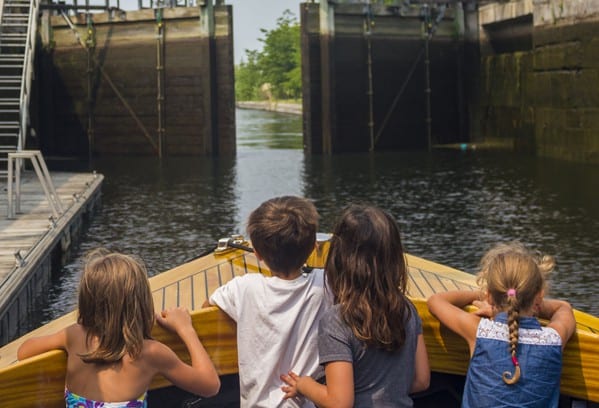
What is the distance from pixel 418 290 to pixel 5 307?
13.9 feet

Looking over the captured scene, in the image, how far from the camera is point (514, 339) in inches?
138

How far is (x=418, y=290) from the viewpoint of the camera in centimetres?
531

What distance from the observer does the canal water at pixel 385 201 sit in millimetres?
12719

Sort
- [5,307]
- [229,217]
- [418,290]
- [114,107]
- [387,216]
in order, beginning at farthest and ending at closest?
[114,107], [229,217], [5,307], [418,290], [387,216]

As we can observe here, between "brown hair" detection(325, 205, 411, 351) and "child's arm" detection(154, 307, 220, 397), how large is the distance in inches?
19.6

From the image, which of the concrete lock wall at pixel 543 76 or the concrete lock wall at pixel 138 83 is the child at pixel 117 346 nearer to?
the concrete lock wall at pixel 543 76

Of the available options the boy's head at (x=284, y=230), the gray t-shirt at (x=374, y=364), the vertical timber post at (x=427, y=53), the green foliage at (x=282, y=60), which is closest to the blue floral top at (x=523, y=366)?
the gray t-shirt at (x=374, y=364)

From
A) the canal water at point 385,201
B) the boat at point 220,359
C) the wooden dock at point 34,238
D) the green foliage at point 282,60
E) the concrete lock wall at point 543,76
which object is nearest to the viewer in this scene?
the boat at point 220,359

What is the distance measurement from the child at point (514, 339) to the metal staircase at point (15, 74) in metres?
14.3

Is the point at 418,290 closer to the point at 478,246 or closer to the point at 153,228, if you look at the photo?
the point at 478,246

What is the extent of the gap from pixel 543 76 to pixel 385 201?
23.9 feet

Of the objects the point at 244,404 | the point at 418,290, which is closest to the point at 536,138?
Result: the point at 418,290

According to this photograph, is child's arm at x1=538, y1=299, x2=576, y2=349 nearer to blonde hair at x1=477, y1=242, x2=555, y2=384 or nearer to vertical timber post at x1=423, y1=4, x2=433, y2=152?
blonde hair at x1=477, y1=242, x2=555, y2=384

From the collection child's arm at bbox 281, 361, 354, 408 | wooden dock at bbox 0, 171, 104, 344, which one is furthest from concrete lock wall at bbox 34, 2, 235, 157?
child's arm at bbox 281, 361, 354, 408
